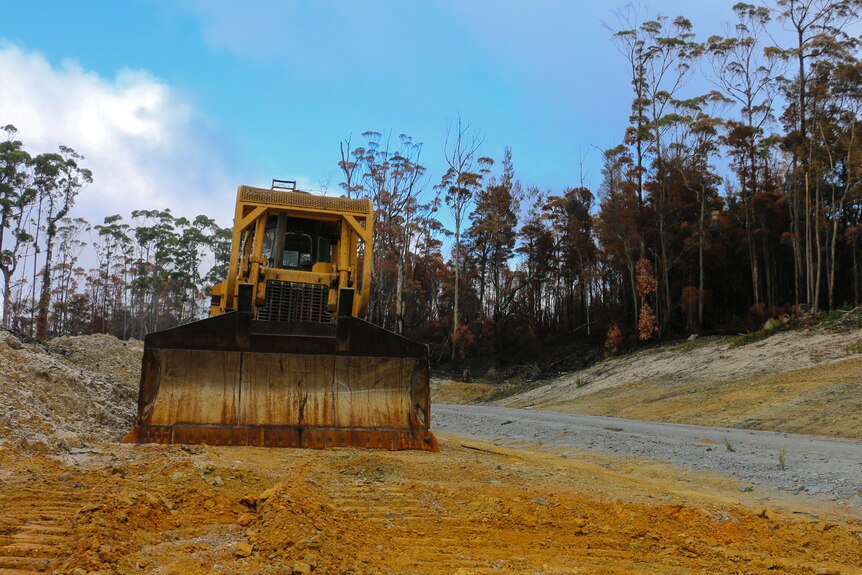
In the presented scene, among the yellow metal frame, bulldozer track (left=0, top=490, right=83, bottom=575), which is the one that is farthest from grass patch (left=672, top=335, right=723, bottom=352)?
bulldozer track (left=0, top=490, right=83, bottom=575)

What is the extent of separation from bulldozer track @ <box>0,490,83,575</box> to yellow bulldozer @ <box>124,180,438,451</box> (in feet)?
10.5

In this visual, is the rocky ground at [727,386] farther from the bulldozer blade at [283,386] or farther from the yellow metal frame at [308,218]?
the yellow metal frame at [308,218]

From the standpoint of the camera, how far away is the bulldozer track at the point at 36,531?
3250 millimetres

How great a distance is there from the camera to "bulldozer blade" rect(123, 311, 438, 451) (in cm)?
804

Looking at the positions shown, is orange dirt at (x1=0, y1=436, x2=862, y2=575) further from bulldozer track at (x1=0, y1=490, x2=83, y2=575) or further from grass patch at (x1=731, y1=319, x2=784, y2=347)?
grass patch at (x1=731, y1=319, x2=784, y2=347)

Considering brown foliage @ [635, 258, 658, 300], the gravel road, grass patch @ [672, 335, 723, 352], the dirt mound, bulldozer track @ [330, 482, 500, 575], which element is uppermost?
brown foliage @ [635, 258, 658, 300]

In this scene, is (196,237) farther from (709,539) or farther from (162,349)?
(709,539)

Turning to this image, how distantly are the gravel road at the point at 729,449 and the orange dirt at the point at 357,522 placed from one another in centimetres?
131

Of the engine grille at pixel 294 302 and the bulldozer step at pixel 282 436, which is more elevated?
the engine grille at pixel 294 302

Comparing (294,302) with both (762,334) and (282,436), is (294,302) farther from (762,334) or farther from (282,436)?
(762,334)

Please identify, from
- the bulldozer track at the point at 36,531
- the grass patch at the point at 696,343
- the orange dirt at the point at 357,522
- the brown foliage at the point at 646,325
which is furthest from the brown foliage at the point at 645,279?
the bulldozer track at the point at 36,531

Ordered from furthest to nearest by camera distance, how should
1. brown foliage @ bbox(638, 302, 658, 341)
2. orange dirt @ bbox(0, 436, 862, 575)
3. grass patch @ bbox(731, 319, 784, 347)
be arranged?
brown foliage @ bbox(638, 302, 658, 341) → grass patch @ bbox(731, 319, 784, 347) → orange dirt @ bbox(0, 436, 862, 575)

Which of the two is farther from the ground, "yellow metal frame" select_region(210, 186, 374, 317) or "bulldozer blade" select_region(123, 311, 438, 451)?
"yellow metal frame" select_region(210, 186, 374, 317)

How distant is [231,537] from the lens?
395 centimetres
